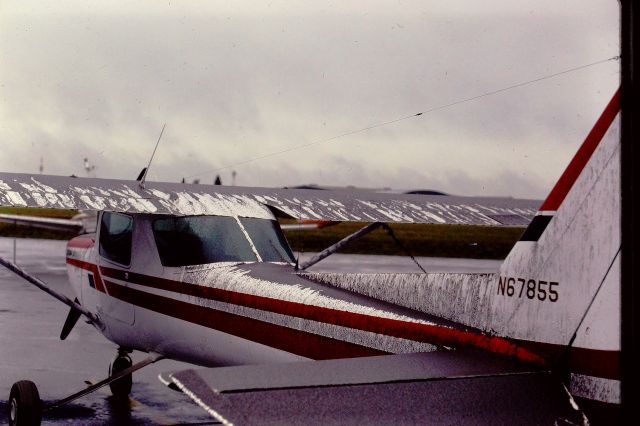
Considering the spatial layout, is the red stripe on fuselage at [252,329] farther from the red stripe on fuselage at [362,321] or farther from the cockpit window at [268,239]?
the cockpit window at [268,239]

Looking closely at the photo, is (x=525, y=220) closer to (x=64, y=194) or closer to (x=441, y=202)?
(x=441, y=202)

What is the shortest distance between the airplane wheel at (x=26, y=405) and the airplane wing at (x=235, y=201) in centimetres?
146

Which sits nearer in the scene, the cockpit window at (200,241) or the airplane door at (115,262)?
the cockpit window at (200,241)

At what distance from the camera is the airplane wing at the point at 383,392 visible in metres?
2.92

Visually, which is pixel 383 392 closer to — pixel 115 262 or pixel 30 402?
pixel 30 402

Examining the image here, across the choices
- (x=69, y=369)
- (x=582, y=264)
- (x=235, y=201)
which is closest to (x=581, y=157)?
(x=582, y=264)

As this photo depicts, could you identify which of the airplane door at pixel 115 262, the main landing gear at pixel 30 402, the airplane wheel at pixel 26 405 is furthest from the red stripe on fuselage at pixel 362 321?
the airplane wheel at pixel 26 405

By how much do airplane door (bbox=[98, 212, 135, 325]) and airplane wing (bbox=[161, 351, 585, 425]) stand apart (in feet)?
14.6

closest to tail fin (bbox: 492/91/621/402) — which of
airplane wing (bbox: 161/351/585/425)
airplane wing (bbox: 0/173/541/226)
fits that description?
airplane wing (bbox: 161/351/585/425)

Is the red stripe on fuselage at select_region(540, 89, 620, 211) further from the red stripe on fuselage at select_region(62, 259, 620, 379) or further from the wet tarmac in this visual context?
the wet tarmac

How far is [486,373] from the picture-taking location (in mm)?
3637

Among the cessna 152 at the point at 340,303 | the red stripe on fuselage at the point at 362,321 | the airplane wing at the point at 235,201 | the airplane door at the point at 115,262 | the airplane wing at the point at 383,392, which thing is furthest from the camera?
the airplane door at the point at 115,262
